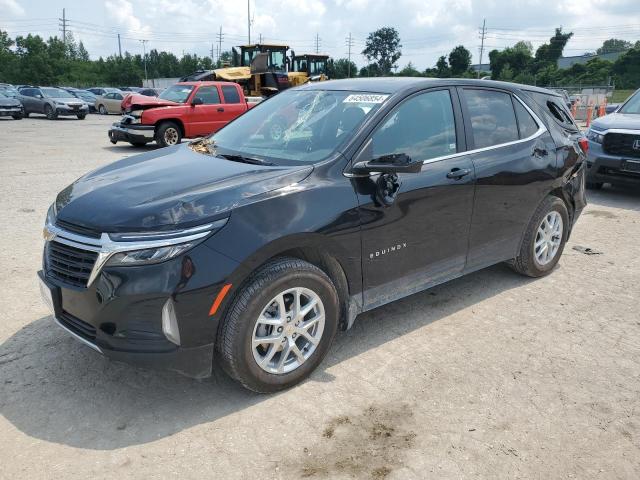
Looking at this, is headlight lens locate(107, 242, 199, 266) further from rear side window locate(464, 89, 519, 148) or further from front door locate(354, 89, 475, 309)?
rear side window locate(464, 89, 519, 148)

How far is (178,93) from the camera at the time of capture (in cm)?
1526

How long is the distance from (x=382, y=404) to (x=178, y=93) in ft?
45.6

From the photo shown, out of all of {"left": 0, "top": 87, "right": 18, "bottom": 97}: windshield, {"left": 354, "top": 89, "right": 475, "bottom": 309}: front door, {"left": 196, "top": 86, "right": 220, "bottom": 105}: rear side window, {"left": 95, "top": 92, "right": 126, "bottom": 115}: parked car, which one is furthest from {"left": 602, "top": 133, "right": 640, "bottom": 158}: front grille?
{"left": 95, "top": 92, "right": 126, "bottom": 115}: parked car

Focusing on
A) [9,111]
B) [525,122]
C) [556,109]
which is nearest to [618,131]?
[556,109]

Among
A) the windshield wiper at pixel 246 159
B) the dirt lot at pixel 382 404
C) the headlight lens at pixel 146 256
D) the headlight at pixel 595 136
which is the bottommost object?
the dirt lot at pixel 382 404

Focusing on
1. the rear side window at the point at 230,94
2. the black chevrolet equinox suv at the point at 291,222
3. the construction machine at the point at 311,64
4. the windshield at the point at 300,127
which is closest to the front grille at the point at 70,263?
the black chevrolet equinox suv at the point at 291,222

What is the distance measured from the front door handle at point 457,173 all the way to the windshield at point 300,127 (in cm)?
72

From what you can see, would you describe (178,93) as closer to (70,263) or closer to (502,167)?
(502,167)

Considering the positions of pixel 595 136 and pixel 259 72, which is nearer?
pixel 595 136

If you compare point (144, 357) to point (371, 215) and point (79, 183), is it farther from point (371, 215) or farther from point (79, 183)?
point (371, 215)

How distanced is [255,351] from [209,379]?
525 millimetres

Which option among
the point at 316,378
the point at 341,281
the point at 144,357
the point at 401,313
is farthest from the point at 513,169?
the point at 144,357

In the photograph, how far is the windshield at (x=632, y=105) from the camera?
9.41 metres

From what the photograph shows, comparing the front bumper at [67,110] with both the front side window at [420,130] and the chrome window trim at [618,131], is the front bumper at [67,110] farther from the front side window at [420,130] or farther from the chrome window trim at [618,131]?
the front side window at [420,130]
